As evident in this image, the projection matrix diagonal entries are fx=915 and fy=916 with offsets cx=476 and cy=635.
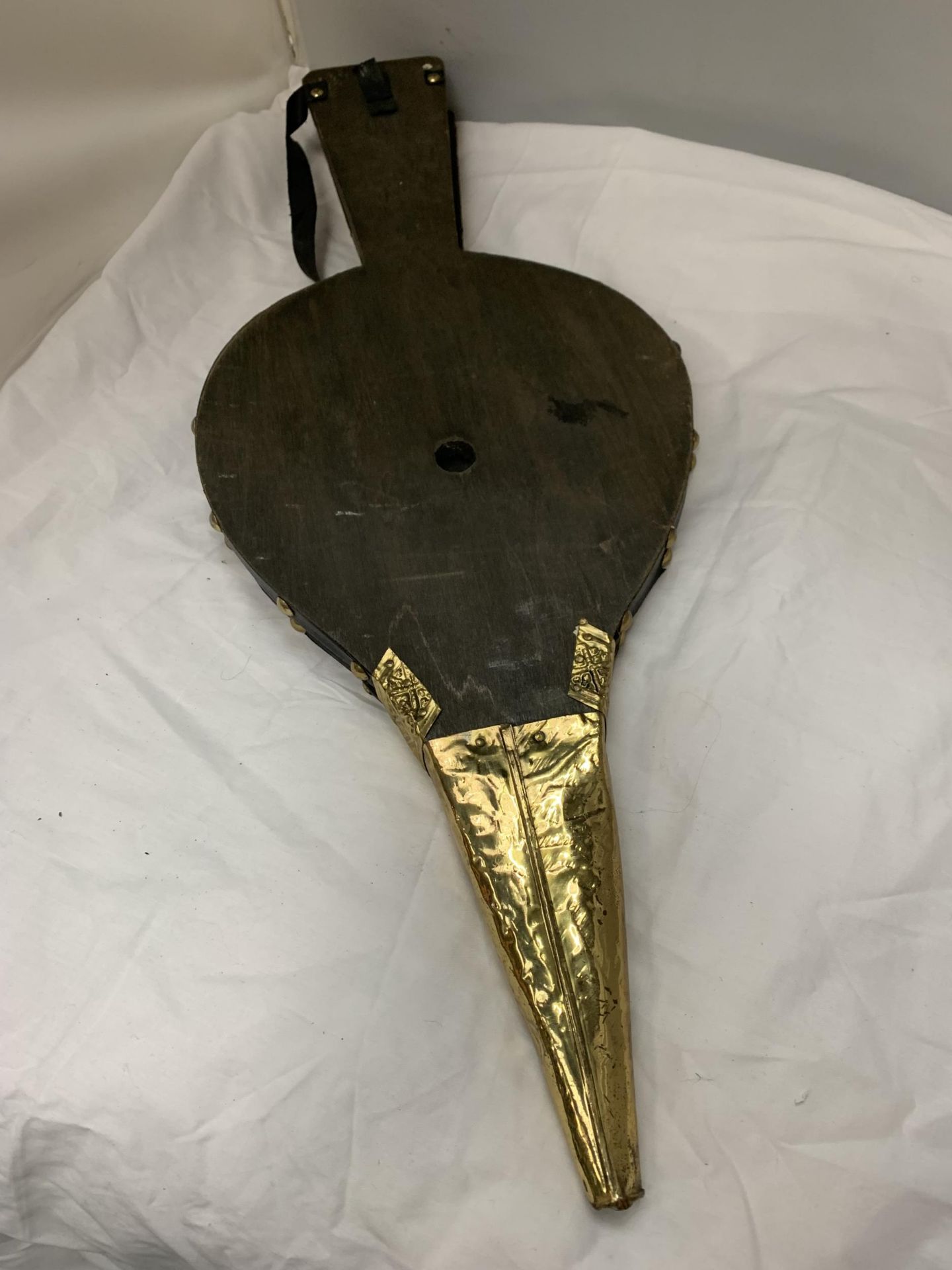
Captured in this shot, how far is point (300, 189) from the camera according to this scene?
1103 mm

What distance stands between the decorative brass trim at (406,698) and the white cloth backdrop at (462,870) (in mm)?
84

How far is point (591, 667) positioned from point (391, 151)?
70 cm

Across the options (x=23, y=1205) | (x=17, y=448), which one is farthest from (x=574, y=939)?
(x=17, y=448)

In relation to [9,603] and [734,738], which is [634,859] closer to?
[734,738]

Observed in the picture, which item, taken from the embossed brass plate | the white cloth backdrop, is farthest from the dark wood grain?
the white cloth backdrop

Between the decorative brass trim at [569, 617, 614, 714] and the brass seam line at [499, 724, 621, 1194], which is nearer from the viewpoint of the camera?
the brass seam line at [499, 724, 621, 1194]

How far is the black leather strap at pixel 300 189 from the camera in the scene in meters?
1.09

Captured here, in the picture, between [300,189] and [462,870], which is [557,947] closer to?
[462,870]

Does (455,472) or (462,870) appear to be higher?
(455,472)

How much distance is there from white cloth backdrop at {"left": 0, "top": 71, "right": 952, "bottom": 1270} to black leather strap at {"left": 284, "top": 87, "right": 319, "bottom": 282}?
16 centimetres

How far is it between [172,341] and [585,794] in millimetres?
733

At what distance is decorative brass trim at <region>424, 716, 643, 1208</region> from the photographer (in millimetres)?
633

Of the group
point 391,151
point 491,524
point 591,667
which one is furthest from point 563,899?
point 391,151

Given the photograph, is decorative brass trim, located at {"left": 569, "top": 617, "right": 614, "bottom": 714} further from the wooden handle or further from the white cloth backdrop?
the wooden handle
